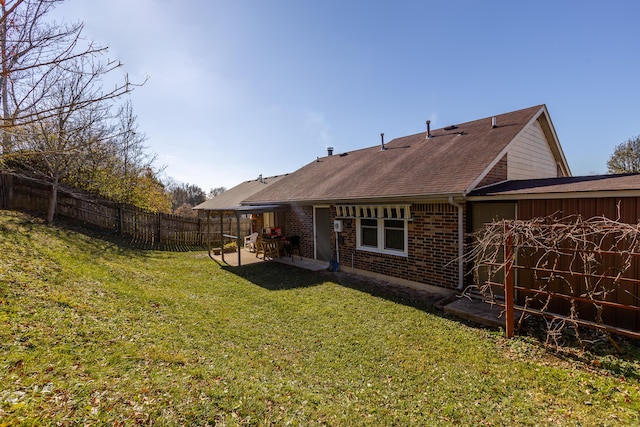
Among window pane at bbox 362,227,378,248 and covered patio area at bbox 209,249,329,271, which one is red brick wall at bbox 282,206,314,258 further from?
window pane at bbox 362,227,378,248

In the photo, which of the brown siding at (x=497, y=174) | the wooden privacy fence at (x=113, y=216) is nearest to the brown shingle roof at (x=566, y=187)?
the brown siding at (x=497, y=174)

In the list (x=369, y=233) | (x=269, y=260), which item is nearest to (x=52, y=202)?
(x=269, y=260)

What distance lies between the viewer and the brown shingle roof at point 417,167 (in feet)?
23.6

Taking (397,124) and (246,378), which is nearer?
(246,378)

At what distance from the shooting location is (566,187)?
5.41 m

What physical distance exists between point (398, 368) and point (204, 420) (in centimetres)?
260

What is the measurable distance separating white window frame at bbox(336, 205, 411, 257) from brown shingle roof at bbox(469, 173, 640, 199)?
1.97m

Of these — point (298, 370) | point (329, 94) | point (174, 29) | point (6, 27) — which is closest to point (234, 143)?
point (329, 94)

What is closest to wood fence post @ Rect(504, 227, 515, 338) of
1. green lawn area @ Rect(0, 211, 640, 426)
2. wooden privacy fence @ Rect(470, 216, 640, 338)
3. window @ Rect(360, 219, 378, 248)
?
wooden privacy fence @ Rect(470, 216, 640, 338)

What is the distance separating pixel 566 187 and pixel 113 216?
17.3m

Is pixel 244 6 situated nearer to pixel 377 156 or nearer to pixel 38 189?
pixel 377 156

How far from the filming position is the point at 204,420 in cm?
279

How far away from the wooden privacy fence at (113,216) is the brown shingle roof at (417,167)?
196 inches

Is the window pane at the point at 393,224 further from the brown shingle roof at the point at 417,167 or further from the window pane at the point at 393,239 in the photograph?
the brown shingle roof at the point at 417,167
